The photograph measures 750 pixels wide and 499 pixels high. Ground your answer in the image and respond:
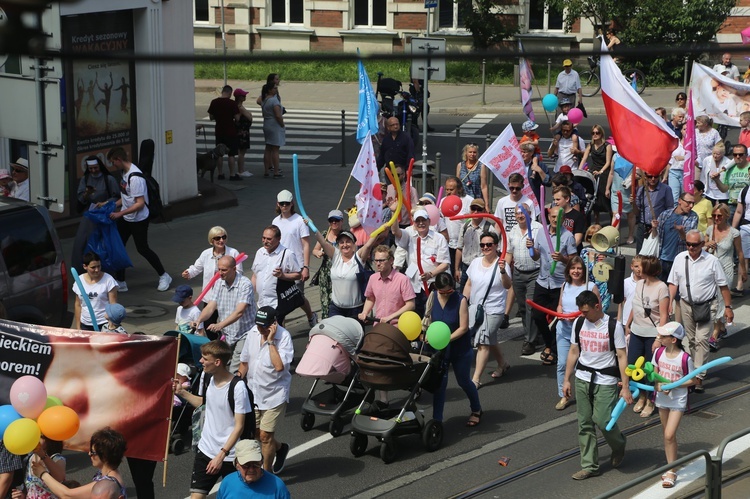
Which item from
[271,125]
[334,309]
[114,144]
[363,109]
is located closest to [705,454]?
[334,309]

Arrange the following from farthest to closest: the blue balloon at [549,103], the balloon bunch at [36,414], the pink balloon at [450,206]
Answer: the blue balloon at [549,103] < the pink balloon at [450,206] < the balloon bunch at [36,414]

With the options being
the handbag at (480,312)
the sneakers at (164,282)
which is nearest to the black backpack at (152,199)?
Result: the sneakers at (164,282)

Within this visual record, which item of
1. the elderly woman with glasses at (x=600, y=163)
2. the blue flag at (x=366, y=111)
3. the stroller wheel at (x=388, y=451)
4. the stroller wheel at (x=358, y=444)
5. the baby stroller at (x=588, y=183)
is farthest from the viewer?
the elderly woman with glasses at (x=600, y=163)

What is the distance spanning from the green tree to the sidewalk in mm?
1368

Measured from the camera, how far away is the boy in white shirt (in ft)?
36.6

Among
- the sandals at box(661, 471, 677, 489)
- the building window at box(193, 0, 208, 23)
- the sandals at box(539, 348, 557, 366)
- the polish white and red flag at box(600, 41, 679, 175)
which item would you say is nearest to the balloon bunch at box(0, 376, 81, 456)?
the sandals at box(661, 471, 677, 489)

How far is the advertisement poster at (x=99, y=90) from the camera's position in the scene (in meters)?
16.9

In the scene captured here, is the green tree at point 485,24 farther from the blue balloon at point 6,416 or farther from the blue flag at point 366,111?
the blue balloon at point 6,416

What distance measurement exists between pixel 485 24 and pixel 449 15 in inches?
99.8

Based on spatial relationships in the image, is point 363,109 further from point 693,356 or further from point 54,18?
point 54,18

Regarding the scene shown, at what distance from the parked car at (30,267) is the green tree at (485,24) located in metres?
22.2

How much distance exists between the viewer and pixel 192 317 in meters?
11.3

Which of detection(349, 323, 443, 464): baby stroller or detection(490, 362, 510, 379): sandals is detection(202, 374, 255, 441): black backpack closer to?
detection(349, 323, 443, 464): baby stroller

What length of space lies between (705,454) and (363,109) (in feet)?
30.4
